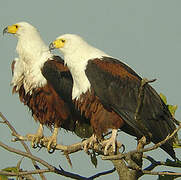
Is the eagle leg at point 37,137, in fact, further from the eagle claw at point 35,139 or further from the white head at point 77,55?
the white head at point 77,55

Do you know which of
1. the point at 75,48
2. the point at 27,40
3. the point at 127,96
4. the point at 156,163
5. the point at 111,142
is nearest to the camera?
the point at 156,163

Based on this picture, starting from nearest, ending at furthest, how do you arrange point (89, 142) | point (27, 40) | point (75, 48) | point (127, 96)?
point (127, 96), point (89, 142), point (75, 48), point (27, 40)

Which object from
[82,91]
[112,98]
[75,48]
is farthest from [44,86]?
[112,98]

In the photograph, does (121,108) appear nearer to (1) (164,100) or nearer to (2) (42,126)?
(1) (164,100)

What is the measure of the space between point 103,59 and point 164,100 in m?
1.08

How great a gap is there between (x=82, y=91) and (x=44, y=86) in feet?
4.23

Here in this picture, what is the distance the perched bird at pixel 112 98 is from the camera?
6.56m

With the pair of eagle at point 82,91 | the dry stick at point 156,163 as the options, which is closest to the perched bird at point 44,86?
the pair of eagle at point 82,91

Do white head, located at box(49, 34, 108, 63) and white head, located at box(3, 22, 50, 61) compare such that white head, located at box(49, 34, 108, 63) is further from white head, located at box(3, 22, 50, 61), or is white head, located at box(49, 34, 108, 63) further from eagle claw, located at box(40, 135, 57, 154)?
eagle claw, located at box(40, 135, 57, 154)

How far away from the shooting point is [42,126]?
8.49m

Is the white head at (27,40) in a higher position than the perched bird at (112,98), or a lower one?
higher

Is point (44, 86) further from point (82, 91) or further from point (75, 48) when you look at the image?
point (82, 91)

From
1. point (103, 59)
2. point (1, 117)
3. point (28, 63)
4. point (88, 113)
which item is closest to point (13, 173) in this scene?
point (1, 117)

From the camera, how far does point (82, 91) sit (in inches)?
264
